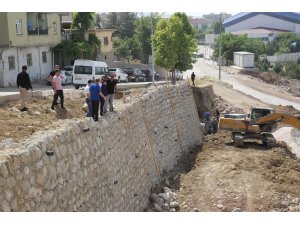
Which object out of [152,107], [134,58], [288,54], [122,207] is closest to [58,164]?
[122,207]

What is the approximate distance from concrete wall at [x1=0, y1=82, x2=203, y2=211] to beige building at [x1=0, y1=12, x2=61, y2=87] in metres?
15.0

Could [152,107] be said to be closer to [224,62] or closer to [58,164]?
[58,164]

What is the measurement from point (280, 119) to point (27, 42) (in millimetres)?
19734

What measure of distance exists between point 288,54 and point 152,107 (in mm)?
67872

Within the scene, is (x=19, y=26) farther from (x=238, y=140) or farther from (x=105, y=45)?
(x=238, y=140)

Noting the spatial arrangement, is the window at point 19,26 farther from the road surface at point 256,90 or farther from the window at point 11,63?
the road surface at point 256,90

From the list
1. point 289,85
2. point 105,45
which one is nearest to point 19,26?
point 105,45

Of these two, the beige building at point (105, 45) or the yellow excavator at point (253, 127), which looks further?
the beige building at point (105, 45)

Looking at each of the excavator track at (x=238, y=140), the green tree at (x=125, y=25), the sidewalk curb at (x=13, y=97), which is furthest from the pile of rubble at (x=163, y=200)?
the green tree at (x=125, y=25)

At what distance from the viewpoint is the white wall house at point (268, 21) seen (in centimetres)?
10806

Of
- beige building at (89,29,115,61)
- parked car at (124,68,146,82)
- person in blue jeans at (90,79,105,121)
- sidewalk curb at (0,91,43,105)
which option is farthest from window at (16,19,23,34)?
person in blue jeans at (90,79,105,121)

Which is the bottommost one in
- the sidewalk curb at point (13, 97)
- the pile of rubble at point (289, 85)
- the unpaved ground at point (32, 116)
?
the pile of rubble at point (289, 85)

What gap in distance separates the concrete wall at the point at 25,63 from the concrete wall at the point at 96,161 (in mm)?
14785

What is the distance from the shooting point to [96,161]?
11445 mm
